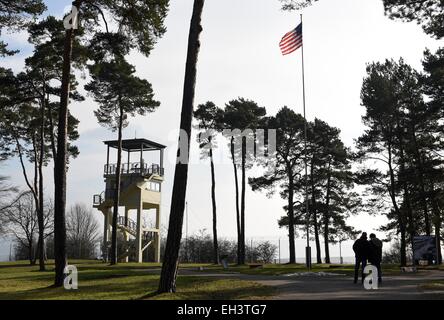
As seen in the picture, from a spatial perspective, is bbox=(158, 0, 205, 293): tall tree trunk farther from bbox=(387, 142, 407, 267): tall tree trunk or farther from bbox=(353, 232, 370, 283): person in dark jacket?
bbox=(387, 142, 407, 267): tall tree trunk

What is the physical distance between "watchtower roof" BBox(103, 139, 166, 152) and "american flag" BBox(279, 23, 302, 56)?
18.1m

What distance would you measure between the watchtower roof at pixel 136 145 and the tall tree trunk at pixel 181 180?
92.5 feet

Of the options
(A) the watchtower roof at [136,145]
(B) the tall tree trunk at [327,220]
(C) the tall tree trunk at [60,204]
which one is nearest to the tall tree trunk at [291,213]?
(B) the tall tree trunk at [327,220]

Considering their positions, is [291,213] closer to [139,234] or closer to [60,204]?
[139,234]

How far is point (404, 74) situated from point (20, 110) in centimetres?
2939

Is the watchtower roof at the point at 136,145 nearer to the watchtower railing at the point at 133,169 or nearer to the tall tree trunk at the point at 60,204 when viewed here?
the watchtower railing at the point at 133,169

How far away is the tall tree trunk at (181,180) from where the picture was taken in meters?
13.4

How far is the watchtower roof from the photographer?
1670 inches

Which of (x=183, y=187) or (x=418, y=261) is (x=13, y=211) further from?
(x=183, y=187)

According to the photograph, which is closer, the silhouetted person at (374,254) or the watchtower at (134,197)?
the silhouetted person at (374,254)

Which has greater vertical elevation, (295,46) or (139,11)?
(295,46)
